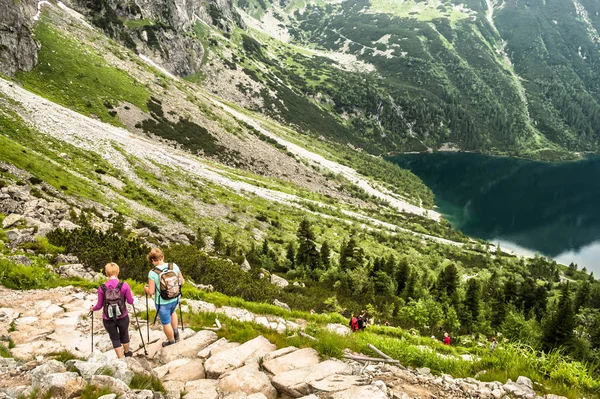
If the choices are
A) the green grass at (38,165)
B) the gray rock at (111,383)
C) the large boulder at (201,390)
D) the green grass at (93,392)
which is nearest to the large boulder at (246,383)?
the large boulder at (201,390)

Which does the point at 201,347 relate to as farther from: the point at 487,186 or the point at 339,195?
the point at 487,186

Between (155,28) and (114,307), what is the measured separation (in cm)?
15526

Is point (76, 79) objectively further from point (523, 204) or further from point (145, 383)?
point (523, 204)

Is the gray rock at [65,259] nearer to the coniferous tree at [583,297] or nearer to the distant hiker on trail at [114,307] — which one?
the distant hiker on trail at [114,307]

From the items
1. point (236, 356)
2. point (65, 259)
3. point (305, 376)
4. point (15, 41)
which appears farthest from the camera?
point (15, 41)

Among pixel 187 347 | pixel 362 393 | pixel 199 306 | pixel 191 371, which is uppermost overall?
pixel 362 393

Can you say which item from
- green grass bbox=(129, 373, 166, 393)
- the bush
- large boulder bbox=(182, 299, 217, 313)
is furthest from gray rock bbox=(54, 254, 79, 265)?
green grass bbox=(129, 373, 166, 393)

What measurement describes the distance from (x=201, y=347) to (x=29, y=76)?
3104 inches

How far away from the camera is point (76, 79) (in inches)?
2886

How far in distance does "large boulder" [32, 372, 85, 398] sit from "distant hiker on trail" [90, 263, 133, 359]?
252 cm

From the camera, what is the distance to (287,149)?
117875 mm

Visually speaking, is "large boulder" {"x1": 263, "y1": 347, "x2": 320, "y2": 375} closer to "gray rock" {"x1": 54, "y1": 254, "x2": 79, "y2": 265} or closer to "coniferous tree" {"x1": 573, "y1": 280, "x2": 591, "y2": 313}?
"gray rock" {"x1": 54, "y1": 254, "x2": 79, "y2": 265}

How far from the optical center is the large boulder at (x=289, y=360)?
865 cm

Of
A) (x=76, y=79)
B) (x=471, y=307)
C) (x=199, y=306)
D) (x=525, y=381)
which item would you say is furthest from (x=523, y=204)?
(x=199, y=306)
